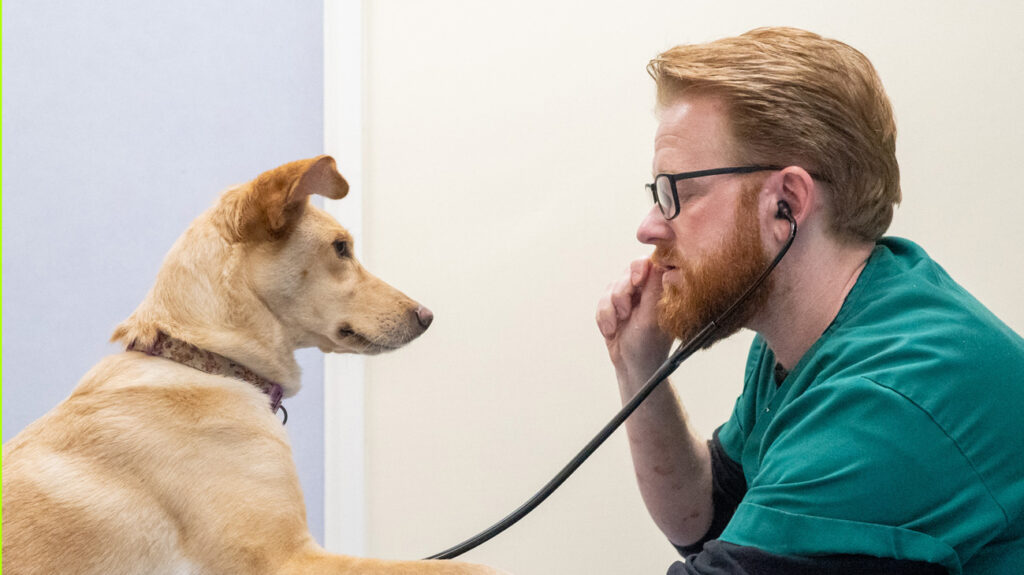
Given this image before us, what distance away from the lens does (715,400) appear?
1.67m

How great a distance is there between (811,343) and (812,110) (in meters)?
0.28

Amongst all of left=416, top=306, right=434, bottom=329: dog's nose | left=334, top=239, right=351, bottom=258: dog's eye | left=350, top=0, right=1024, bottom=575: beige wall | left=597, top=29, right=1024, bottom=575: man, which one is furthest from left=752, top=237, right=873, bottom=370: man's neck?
left=350, top=0, right=1024, bottom=575: beige wall

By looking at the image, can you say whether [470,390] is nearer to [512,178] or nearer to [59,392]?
[512,178]

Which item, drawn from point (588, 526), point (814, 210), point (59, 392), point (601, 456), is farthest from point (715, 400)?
point (59, 392)

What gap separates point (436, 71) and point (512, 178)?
280 millimetres

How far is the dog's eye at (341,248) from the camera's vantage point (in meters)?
1.06

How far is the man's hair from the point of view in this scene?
37.0 inches

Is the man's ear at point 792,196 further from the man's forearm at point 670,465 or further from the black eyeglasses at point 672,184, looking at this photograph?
the man's forearm at point 670,465

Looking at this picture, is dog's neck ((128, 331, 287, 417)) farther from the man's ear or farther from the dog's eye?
the man's ear

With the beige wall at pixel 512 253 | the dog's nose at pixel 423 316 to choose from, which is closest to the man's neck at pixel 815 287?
the dog's nose at pixel 423 316

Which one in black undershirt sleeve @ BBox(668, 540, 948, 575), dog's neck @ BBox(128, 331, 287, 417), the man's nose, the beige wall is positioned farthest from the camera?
the beige wall

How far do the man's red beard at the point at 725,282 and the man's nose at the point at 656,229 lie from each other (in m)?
0.03

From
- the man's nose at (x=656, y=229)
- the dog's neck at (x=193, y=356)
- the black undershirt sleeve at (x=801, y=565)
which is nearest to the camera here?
the black undershirt sleeve at (x=801, y=565)

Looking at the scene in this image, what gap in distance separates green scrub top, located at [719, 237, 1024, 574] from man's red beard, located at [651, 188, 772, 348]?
141mm
